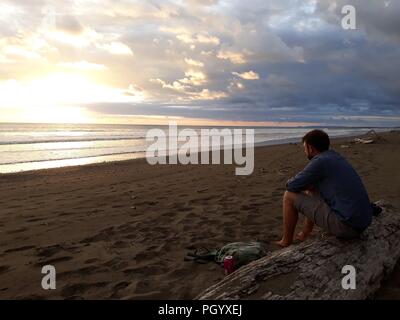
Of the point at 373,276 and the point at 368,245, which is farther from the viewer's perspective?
the point at 368,245

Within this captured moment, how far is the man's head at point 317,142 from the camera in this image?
16.2 ft

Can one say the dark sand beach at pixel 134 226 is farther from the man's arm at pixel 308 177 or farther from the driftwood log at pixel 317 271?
the man's arm at pixel 308 177

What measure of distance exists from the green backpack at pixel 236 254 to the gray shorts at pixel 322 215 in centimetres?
81

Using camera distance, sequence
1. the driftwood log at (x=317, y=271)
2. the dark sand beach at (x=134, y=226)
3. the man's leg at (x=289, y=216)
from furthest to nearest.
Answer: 1. the man's leg at (x=289, y=216)
2. the dark sand beach at (x=134, y=226)
3. the driftwood log at (x=317, y=271)

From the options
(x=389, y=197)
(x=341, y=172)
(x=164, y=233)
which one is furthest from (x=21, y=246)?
(x=389, y=197)

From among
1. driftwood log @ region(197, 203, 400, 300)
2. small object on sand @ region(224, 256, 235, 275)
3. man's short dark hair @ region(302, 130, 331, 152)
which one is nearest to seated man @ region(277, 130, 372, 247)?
man's short dark hair @ region(302, 130, 331, 152)

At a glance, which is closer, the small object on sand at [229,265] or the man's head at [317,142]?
the small object on sand at [229,265]

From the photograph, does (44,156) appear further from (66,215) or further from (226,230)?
(226,230)

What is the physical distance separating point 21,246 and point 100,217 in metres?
1.81

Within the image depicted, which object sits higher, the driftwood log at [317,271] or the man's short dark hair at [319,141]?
the man's short dark hair at [319,141]

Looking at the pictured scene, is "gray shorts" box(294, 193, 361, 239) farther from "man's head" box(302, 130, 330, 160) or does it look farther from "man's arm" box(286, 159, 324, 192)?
"man's head" box(302, 130, 330, 160)

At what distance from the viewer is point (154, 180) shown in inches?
484

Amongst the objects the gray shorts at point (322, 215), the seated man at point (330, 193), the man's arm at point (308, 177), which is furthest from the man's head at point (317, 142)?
the gray shorts at point (322, 215)
